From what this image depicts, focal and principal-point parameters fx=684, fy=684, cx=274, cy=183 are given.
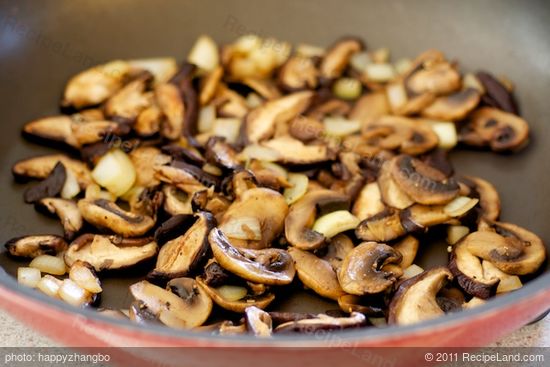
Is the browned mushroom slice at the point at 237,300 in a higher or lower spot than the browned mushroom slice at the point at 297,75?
lower

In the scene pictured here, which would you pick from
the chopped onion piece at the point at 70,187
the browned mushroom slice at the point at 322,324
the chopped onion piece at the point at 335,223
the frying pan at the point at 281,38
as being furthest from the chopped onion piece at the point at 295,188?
the chopped onion piece at the point at 70,187

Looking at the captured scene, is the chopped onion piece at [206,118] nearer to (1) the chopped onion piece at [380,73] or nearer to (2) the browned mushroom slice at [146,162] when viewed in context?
(2) the browned mushroom slice at [146,162]

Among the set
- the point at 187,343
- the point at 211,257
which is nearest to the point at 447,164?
the point at 211,257

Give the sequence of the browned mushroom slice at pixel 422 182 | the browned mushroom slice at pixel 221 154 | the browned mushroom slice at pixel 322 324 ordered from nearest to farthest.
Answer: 1. the browned mushroom slice at pixel 322 324
2. the browned mushroom slice at pixel 422 182
3. the browned mushroom slice at pixel 221 154

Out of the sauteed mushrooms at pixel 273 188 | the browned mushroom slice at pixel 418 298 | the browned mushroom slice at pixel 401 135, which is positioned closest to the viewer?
the browned mushroom slice at pixel 418 298

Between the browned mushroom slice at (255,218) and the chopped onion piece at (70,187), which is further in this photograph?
the chopped onion piece at (70,187)

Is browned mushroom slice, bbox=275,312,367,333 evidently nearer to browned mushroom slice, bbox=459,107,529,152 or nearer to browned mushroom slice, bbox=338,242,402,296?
browned mushroom slice, bbox=338,242,402,296

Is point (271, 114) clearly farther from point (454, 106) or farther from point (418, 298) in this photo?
point (418, 298)
